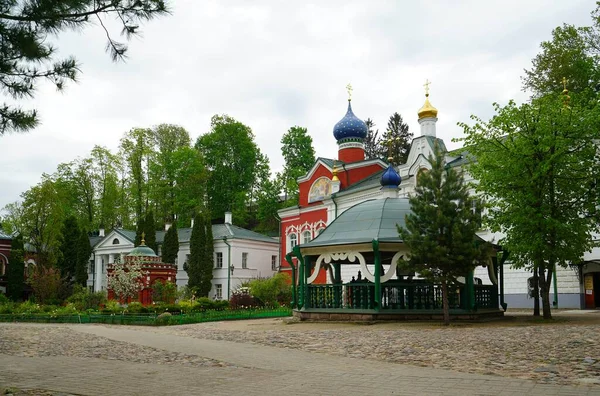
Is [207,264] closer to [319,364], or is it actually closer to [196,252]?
[196,252]

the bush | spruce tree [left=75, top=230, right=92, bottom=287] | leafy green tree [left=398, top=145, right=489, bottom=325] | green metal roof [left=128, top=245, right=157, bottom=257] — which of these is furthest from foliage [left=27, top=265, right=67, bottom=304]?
leafy green tree [left=398, top=145, right=489, bottom=325]

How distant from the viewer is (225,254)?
1710 inches

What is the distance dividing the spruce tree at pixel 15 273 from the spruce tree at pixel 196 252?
13504 millimetres

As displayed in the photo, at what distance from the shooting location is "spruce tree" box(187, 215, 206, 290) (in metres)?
41.3

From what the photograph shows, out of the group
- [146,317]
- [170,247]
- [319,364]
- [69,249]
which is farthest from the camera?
[69,249]

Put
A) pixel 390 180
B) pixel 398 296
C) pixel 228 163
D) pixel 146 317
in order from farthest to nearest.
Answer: pixel 228 163
pixel 146 317
pixel 390 180
pixel 398 296

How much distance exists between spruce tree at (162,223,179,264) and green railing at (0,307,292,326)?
18.1 meters

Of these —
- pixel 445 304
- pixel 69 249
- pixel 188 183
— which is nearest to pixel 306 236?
pixel 188 183

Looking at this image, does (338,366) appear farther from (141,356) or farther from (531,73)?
(531,73)

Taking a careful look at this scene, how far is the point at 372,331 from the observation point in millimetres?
14016

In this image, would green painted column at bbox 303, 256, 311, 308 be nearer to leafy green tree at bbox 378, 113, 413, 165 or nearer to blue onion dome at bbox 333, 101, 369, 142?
blue onion dome at bbox 333, 101, 369, 142

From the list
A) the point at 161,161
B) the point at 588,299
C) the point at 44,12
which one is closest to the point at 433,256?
the point at 44,12

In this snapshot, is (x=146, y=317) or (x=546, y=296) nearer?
(x=546, y=296)

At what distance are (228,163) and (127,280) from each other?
23.7 meters
